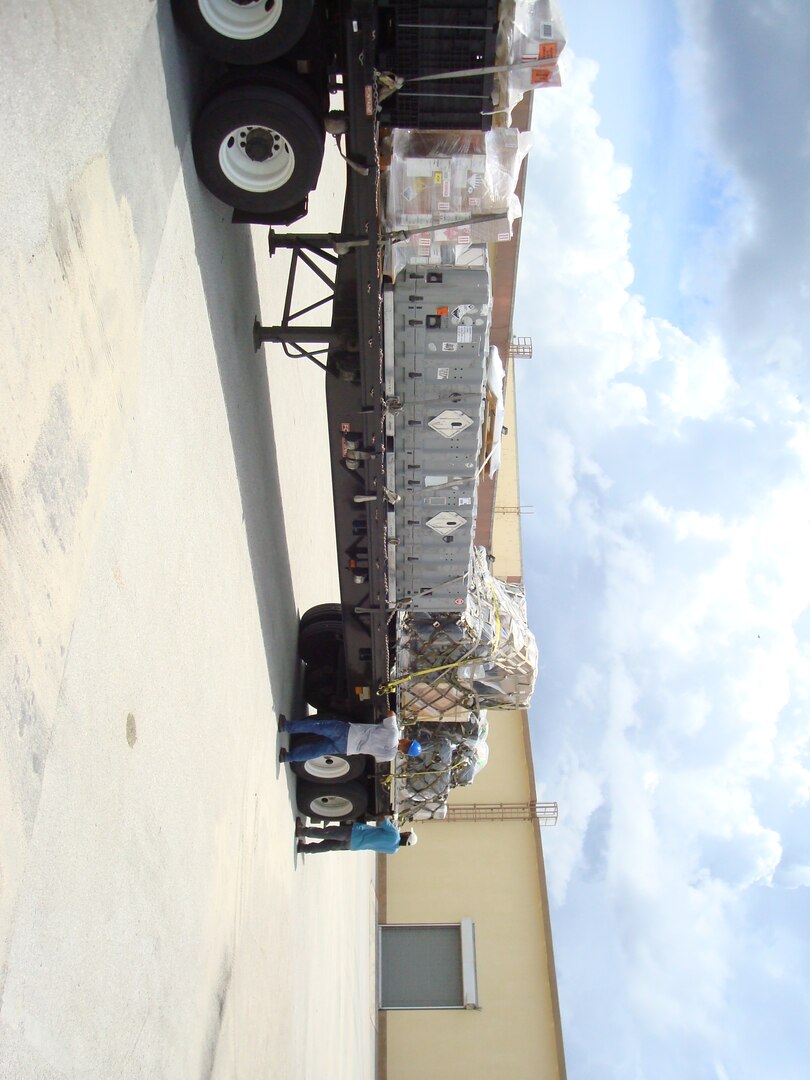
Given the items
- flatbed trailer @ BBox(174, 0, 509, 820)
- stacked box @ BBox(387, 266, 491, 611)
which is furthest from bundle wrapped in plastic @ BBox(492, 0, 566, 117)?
stacked box @ BBox(387, 266, 491, 611)

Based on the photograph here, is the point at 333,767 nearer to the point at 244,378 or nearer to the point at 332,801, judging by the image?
the point at 332,801

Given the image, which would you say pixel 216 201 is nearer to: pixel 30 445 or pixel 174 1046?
pixel 30 445

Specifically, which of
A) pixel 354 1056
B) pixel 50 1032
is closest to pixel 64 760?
pixel 50 1032

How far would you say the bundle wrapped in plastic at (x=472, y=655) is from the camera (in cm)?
905

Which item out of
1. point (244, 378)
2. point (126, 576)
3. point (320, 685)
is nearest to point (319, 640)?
point (320, 685)

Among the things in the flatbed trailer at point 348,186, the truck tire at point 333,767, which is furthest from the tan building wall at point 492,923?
the flatbed trailer at point 348,186

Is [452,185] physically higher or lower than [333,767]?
higher

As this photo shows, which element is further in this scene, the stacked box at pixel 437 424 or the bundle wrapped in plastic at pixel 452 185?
the stacked box at pixel 437 424

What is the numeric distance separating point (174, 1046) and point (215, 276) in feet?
16.0

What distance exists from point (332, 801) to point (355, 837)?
0.48 meters

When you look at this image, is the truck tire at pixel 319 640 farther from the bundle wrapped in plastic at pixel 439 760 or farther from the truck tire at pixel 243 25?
the truck tire at pixel 243 25

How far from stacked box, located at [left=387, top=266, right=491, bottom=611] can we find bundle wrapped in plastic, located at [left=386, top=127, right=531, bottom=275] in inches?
19.6

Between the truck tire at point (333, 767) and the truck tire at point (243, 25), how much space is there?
22.0 feet

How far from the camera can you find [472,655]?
9.18 metres
